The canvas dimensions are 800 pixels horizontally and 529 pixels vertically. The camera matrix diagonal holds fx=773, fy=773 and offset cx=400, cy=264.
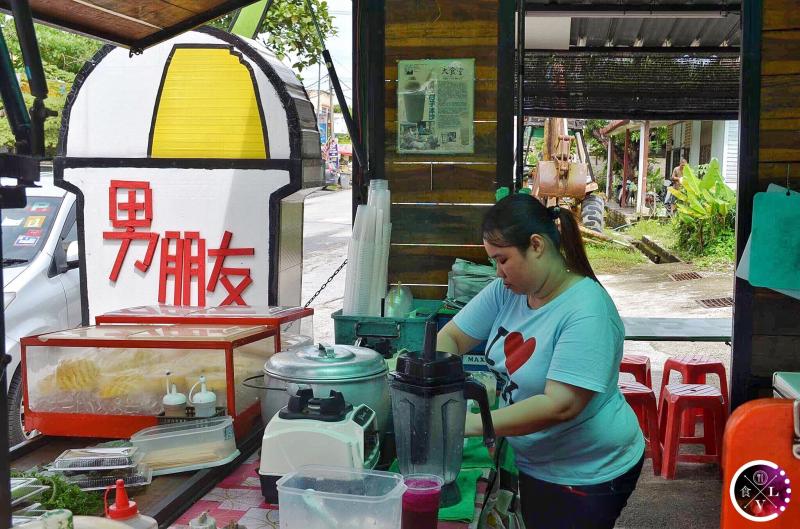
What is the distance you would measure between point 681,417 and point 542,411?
3.18 m

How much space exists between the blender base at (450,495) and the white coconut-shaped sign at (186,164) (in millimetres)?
2491

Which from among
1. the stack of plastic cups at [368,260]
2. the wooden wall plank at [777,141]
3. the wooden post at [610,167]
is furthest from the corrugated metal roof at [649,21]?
the wooden post at [610,167]

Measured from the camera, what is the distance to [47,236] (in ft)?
18.4

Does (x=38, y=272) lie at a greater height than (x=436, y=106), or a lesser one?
lesser

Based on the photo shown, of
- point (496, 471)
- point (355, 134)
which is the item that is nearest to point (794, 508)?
point (496, 471)

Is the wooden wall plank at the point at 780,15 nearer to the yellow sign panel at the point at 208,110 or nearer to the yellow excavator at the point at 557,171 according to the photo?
the yellow sign panel at the point at 208,110

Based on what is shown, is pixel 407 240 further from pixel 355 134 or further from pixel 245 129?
pixel 245 129

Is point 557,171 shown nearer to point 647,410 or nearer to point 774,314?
point 647,410

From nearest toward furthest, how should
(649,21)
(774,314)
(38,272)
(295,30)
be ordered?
(774,314)
(38,272)
(649,21)
(295,30)

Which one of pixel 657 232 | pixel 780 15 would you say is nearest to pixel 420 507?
pixel 780 15

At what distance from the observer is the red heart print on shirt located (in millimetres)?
2511

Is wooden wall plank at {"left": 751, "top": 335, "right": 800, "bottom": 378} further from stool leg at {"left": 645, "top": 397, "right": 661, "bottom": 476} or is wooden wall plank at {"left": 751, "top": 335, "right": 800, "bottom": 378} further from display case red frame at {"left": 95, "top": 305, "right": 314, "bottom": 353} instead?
display case red frame at {"left": 95, "top": 305, "right": 314, "bottom": 353}

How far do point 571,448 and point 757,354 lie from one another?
231cm

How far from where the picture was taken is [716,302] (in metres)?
11.3
